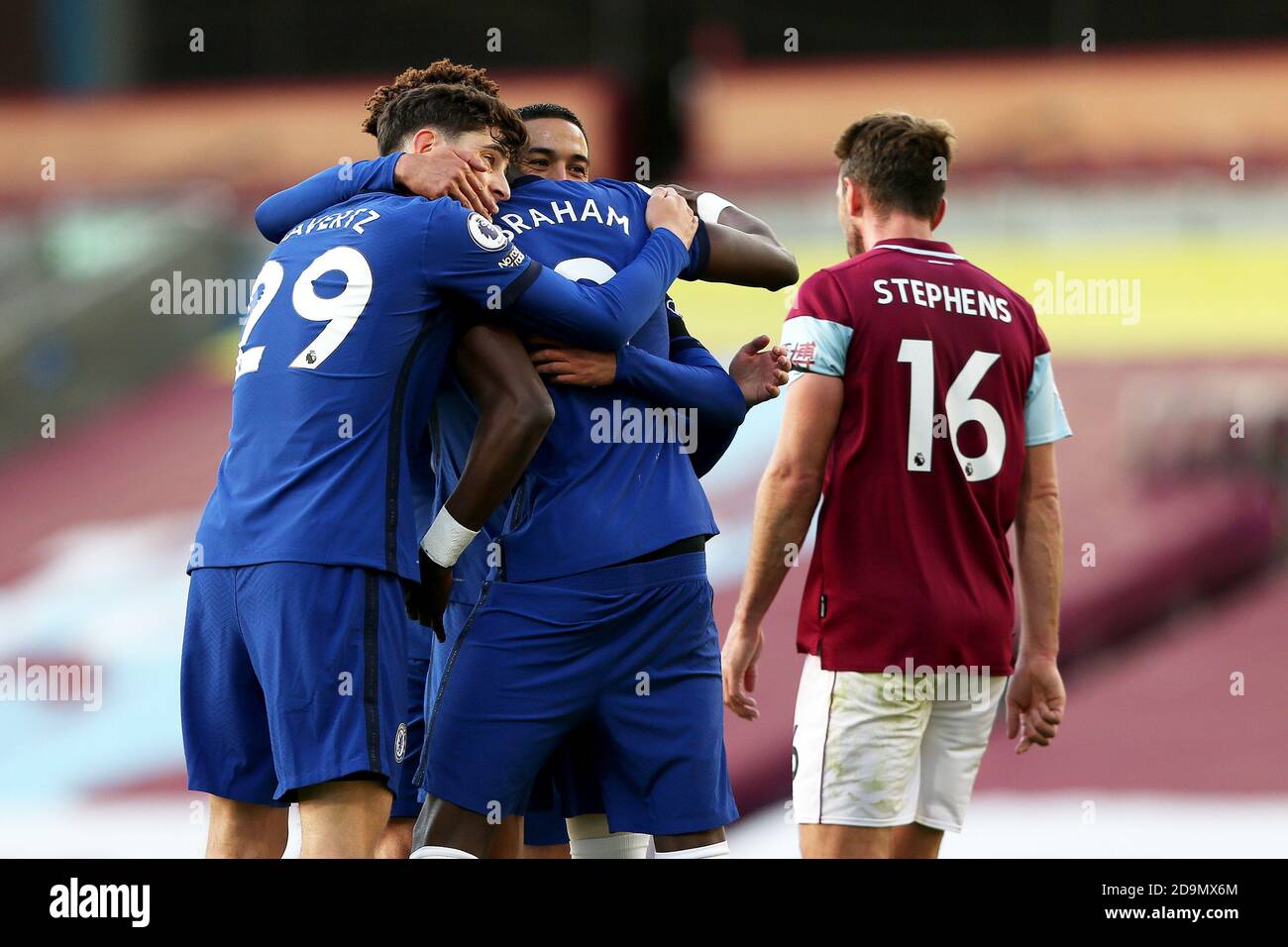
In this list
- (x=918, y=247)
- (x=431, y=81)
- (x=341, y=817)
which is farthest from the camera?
(x=918, y=247)

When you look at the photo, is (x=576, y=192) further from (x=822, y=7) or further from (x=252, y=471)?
(x=822, y=7)

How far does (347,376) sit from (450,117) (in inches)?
27.2

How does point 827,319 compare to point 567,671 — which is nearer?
point 567,671

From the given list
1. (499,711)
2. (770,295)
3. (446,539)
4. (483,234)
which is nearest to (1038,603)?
(499,711)

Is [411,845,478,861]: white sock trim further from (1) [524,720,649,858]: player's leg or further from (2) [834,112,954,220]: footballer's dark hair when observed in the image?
(2) [834,112,954,220]: footballer's dark hair

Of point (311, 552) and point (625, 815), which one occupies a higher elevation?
point (311, 552)

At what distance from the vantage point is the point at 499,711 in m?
3.12

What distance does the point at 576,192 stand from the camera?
3.40 meters

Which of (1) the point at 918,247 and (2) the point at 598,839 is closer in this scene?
(2) the point at 598,839

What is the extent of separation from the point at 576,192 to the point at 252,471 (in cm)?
96

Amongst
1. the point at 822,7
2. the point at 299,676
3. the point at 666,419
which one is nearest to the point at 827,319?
the point at 666,419

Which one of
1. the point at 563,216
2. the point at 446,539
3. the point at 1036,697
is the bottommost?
the point at 1036,697

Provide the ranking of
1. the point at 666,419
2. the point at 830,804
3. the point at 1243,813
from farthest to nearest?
the point at 1243,813 < the point at 830,804 < the point at 666,419

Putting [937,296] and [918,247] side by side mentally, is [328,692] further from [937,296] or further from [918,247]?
[918,247]
